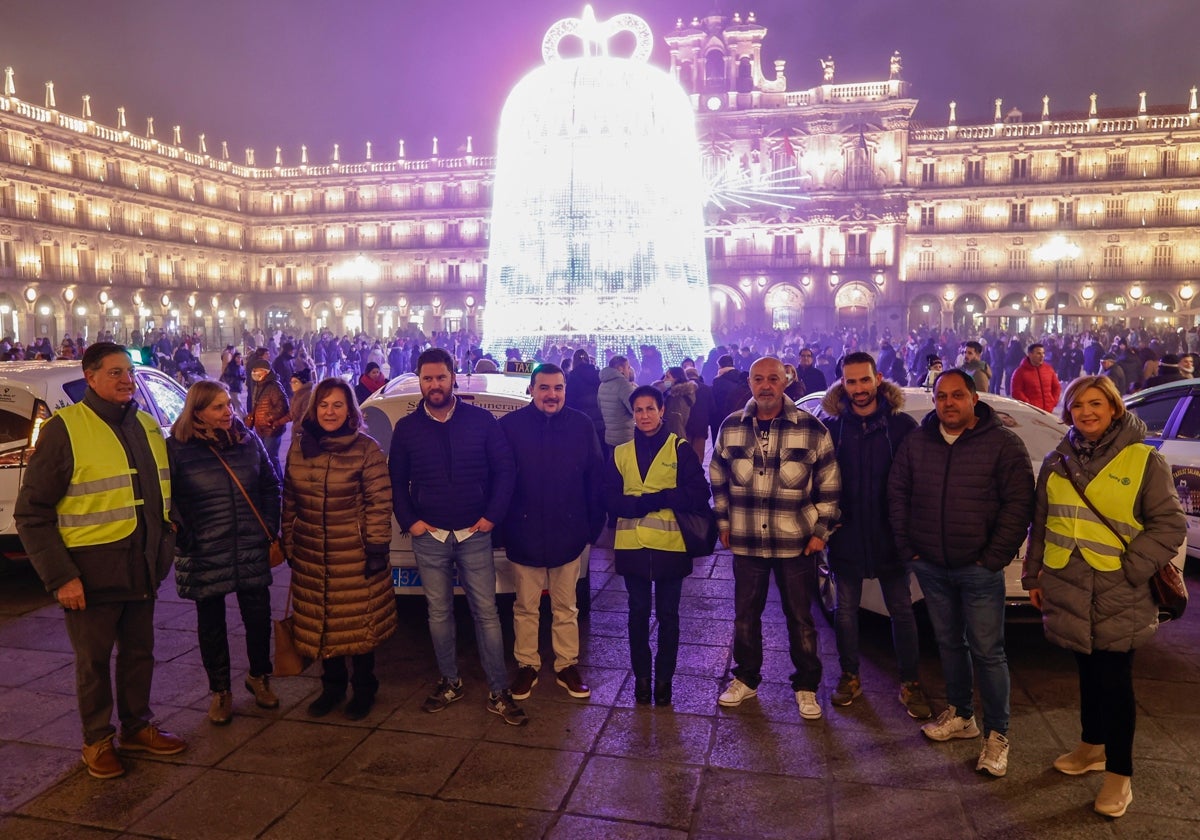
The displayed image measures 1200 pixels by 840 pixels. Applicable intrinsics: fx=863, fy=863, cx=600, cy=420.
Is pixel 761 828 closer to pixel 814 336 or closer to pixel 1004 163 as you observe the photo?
pixel 814 336

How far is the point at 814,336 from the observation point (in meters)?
38.7

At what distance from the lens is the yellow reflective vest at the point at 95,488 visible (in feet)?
12.1

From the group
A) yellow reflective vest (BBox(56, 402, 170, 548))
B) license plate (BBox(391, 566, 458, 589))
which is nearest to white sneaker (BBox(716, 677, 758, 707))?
license plate (BBox(391, 566, 458, 589))

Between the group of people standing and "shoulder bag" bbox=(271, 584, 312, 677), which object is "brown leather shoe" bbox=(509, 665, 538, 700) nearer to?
the group of people standing

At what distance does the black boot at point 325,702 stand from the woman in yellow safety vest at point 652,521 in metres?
1.52

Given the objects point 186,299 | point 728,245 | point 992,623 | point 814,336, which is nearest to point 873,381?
point 992,623

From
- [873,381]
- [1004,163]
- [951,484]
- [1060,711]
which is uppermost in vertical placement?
[1004,163]

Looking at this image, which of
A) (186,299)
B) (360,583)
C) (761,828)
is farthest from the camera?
(186,299)

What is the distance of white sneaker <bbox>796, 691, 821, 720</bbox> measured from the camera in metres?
4.23

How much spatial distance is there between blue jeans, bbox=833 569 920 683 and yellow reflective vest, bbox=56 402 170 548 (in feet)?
11.3

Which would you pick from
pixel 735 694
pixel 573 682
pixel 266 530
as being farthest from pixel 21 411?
pixel 735 694

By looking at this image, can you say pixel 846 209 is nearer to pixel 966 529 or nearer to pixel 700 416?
pixel 700 416

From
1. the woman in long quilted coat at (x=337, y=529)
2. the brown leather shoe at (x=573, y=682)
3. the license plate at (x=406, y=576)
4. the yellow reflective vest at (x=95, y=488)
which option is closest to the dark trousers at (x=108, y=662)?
the yellow reflective vest at (x=95, y=488)

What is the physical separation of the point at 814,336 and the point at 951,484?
36.0 m
